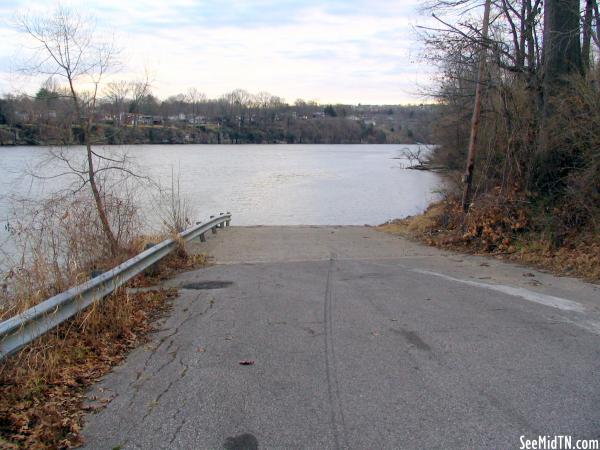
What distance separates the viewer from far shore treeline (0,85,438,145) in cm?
1079

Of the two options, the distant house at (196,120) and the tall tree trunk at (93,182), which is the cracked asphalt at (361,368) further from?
the distant house at (196,120)

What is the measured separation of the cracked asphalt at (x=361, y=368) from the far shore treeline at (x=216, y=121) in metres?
4.64

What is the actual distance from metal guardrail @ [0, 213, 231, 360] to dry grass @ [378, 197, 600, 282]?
660 centimetres

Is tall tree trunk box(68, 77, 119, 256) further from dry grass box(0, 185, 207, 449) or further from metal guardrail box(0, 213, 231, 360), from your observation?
metal guardrail box(0, 213, 231, 360)

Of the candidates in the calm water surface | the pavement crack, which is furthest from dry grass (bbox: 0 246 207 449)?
the calm water surface

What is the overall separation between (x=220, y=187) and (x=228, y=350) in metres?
33.0

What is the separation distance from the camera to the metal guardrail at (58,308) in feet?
14.4

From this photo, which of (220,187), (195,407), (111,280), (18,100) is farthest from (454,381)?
(220,187)

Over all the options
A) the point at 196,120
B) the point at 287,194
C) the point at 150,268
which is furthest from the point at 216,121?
the point at 150,268

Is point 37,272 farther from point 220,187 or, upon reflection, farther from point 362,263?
point 220,187

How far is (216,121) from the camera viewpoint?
446 ft

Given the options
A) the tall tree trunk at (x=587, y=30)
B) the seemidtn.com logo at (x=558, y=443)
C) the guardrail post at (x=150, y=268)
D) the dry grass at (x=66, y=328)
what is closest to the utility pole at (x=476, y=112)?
the tall tree trunk at (x=587, y=30)

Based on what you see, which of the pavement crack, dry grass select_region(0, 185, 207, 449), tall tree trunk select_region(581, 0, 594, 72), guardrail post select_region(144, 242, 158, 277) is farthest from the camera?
tall tree trunk select_region(581, 0, 594, 72)

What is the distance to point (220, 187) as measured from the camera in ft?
124
